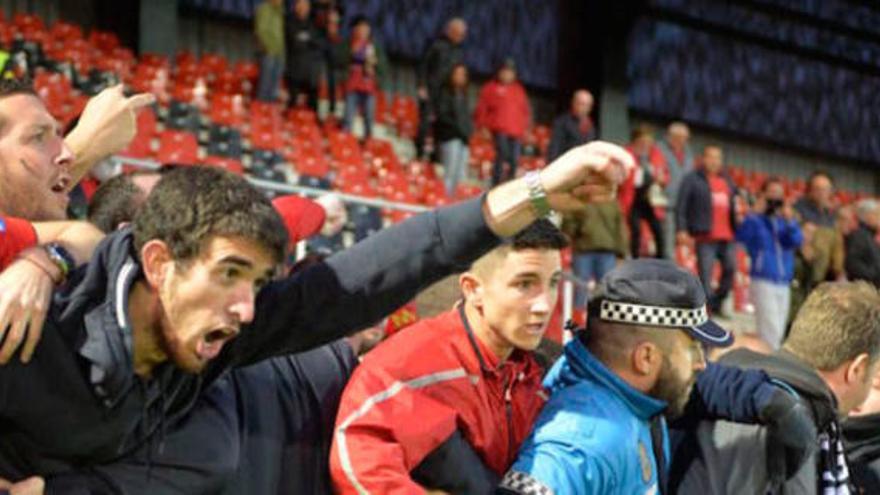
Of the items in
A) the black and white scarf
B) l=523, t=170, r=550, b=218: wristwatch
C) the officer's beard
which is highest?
l=523, t=170, r=550, b=218: wristwatch

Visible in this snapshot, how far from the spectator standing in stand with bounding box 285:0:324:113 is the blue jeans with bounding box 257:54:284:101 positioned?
0.11 m

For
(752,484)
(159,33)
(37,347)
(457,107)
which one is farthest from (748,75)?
(37,347)

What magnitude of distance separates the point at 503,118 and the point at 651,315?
12.4 meters

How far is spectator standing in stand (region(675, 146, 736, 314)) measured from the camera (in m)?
13.3

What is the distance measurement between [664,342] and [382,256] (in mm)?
1066

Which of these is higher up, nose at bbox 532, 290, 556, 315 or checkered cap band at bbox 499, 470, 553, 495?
nose at bbox 532, 290, 556, 315

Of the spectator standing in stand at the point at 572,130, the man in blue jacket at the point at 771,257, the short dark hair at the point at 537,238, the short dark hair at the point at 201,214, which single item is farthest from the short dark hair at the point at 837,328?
the spectator standing in stand at the point at 572,130

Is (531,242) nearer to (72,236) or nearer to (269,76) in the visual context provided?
(72,236)

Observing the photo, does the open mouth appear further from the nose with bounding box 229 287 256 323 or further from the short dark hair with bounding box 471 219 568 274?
the short dark hair with bounding box 471 219 568 274

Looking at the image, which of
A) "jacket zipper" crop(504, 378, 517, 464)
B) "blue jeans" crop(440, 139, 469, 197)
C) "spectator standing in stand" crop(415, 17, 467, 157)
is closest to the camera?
"jacket zipper" crop(504, 378, 517, 464)

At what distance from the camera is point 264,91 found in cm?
1491

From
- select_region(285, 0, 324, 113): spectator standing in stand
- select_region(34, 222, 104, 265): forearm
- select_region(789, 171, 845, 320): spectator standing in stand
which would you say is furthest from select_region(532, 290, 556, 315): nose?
select_region(285, 0, 324, 113): spectator standing in stand

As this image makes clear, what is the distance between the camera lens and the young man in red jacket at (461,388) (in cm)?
289

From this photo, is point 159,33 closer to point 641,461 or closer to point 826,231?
point 826,231
